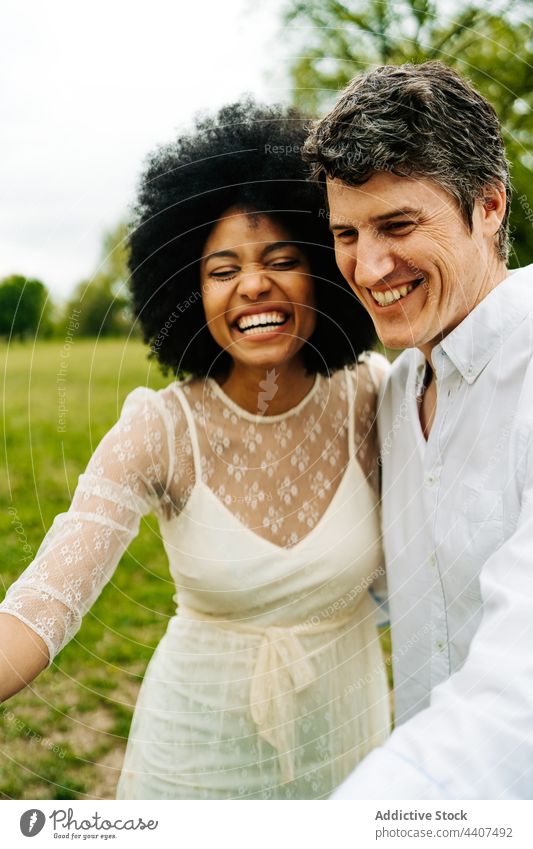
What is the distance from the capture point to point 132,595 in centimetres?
186

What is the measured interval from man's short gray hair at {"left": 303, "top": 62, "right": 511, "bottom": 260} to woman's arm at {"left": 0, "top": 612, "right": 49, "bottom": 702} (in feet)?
2.12

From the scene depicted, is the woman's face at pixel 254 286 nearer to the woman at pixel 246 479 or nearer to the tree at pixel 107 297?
the woman at pixel 246 479

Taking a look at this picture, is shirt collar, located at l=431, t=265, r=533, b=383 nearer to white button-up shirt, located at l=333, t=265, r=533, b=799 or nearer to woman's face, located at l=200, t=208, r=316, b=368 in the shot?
white button-up shirt, located at l=333, t=265, r=533, b=799

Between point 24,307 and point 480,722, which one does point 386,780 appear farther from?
point 24,307

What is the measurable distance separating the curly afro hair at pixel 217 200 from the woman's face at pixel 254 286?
20 mm

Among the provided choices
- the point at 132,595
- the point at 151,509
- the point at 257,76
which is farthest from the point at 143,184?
the point at 132,595

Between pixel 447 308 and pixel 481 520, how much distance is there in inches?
10.1

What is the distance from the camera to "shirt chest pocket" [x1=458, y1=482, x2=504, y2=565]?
876 millimetres

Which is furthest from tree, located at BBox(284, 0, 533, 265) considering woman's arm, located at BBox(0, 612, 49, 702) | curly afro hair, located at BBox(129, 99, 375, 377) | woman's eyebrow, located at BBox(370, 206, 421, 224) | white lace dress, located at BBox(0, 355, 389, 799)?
woman's arm, located at BBox(0, 612, 49, 702)

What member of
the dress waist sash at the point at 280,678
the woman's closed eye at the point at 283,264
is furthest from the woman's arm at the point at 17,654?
the woman's closed eye at the point at 283,264
